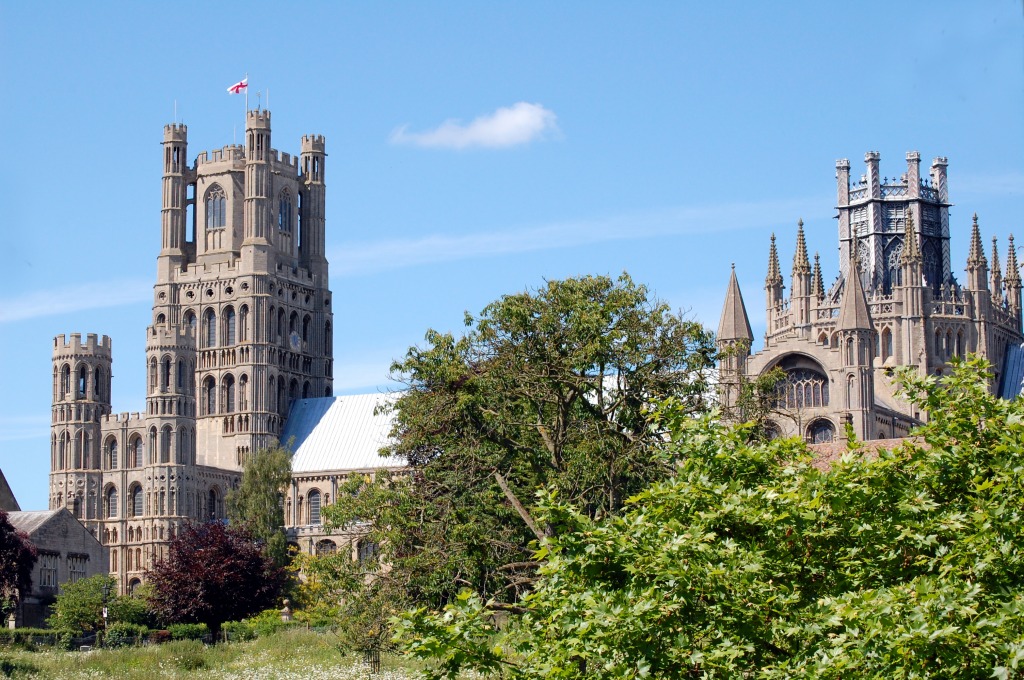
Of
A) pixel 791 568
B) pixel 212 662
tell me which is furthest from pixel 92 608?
pixel 791 568

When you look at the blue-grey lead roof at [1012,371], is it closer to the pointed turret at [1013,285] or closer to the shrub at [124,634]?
the pointed turret at [1013,285]

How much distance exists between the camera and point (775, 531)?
69.3 ft

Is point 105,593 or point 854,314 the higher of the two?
point 854,314

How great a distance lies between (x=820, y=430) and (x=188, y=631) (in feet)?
92.1

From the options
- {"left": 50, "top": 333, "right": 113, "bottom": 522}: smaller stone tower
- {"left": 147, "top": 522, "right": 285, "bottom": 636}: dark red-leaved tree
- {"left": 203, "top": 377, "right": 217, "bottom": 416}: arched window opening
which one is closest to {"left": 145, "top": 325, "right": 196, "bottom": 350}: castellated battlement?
{"left": 50, "top": 333, "right": 113, "bottom": 522}: smaller stone tower

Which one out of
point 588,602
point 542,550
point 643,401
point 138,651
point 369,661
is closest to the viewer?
point 588,602

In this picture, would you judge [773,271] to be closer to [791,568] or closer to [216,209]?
[216,209]

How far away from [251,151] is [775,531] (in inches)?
3631

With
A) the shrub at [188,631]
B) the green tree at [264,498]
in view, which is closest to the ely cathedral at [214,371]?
the green tree at [264,498]

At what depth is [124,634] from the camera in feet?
227

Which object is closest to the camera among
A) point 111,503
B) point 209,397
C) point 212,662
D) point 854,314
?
point 212,662

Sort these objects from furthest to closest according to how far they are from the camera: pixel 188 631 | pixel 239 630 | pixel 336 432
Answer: pixel 336 432 < pixel 188 631 < pixel 239 630

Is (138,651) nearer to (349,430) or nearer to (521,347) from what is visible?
(521,347)

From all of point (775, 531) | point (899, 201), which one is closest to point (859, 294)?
point (899, 201)
